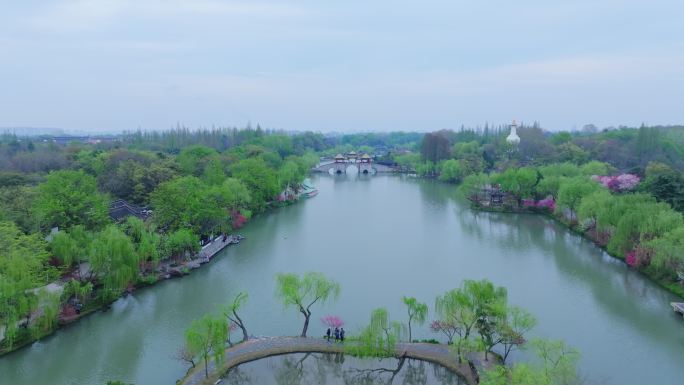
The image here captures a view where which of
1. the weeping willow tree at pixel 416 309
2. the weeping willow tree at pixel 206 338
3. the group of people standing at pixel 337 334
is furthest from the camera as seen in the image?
the group of people standing at pixel 337 334

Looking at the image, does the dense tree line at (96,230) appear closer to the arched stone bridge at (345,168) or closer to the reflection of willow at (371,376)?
the reflection of willow at (371,376)

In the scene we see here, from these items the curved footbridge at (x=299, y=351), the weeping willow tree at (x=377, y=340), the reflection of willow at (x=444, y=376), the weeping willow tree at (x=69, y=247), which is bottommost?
the reflection of willow at (x=444, y=376)

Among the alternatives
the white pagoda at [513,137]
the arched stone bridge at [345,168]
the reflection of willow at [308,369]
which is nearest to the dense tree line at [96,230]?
the reflection of willow at [308,369]

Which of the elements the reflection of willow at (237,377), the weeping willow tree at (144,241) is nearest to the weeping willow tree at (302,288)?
the reflection of willow at (237,377)

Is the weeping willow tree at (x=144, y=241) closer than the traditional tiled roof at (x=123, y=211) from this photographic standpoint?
Yes

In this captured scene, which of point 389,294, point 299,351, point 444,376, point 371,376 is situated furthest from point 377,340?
point 389,294

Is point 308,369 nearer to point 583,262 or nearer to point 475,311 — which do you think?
point 475,311

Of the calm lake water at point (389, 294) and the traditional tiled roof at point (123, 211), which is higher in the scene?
the traditional tiled roof at point (123, 211)

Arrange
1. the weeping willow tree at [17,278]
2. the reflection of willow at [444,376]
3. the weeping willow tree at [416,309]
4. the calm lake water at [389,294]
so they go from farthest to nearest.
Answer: the calm lake water at [389,294]
the weeping willow tree at [416,309]
the weeping willow tree at [17,278]
the reflection of willow at [444,376]
